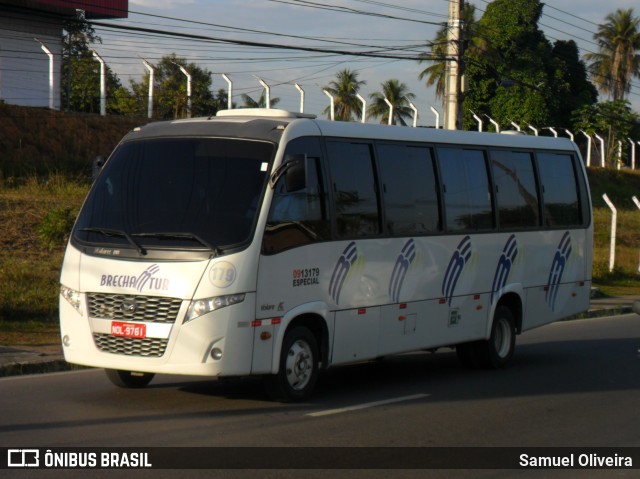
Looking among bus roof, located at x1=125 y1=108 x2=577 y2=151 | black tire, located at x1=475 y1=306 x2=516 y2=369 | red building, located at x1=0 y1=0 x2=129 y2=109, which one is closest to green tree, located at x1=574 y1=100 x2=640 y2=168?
red building, located at x1=0 y1=0 x2=129 y2=109

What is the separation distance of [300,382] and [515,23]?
60298 mm

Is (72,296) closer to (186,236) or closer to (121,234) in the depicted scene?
(121,234)

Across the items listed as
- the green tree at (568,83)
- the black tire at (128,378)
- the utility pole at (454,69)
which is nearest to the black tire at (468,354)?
the black tire at (128,378)

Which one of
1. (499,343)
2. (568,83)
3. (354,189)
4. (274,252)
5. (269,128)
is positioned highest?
(568,83)

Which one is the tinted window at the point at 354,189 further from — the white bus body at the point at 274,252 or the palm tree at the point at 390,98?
the palm tree at the point at 390,98

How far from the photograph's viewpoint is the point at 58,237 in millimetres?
20656

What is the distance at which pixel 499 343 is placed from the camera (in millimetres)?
13891

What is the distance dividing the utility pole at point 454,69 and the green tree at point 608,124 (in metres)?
45.4

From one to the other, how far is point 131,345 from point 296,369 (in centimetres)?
163

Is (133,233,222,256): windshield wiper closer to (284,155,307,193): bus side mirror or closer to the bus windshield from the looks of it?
the bus windshield

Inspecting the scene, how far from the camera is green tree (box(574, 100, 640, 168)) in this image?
2734 inches

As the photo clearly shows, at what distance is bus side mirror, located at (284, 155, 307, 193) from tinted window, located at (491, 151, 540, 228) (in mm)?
4562

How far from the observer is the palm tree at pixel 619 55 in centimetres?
9331

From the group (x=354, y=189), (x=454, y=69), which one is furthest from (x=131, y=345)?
(x=454, y=69)
